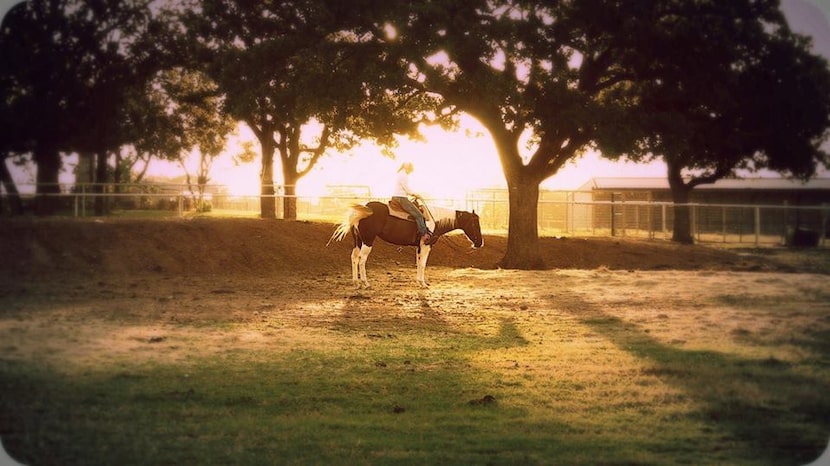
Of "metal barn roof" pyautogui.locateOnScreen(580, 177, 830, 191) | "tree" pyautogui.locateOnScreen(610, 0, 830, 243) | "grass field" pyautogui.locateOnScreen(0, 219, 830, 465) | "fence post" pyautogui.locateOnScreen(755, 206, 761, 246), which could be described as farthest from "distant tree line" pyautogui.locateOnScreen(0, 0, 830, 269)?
"fence post" pyautogui.locateOnScreen(755, 206, 761, 246)

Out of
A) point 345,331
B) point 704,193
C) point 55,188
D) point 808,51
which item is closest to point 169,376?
point 345,331

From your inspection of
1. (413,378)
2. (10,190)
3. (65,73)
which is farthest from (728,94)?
(10,190)

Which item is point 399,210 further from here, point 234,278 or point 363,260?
point 234,278

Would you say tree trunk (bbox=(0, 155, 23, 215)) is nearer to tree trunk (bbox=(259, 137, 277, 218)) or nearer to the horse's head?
the horse's head

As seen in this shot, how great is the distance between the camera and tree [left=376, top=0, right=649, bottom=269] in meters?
14.7

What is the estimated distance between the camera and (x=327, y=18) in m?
15.0

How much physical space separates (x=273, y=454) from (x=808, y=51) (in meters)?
8.90

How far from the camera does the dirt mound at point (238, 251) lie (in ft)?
48.6

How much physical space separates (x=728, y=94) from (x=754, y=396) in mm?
9288

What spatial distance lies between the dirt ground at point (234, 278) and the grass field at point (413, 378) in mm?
87

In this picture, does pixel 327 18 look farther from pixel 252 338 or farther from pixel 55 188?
pixel 252 338

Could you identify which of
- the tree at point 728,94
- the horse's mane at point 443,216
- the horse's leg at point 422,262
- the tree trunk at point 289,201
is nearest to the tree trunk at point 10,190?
the horse's leg at point 422,262

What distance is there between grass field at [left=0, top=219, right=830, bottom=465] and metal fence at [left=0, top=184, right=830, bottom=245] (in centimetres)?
631

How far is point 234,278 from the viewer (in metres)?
15.6
